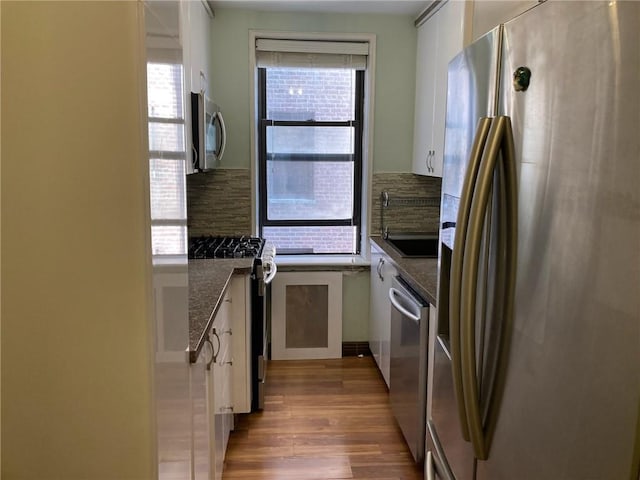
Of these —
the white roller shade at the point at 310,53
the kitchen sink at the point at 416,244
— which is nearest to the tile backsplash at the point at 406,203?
the kitchen sink at the point at 416,244

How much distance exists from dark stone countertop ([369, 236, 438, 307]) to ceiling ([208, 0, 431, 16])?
5.24 ft

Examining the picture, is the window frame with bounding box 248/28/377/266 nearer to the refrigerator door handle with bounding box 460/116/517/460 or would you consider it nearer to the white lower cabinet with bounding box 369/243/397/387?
the white lower cabinet with bounding box 369/243/397/387

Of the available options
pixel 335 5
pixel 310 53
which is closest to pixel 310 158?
pixel 310 53

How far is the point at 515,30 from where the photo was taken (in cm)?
102

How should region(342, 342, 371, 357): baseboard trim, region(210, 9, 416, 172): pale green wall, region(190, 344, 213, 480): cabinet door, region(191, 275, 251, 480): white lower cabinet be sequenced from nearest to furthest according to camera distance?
region(190, 344, 213, 480): cabinet door
region(191, 275, 251, 480): white lower cabinet
region(210, 9, 416, 172): pale green wall
region(342, 342, 371, 357): baseboard trim

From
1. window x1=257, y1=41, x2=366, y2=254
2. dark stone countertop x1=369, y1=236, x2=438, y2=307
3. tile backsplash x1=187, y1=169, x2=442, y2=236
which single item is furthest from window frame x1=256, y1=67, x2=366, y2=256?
dark stone countertop x1=369, y1=236, x2=438, y2=307

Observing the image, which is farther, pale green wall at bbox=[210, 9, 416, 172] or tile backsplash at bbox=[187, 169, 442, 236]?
tile backsplash at bbox=[187, 169, 442, 236]

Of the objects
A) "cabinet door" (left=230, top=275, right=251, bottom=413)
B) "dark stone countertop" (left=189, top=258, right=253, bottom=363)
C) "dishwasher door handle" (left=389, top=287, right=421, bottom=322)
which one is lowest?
"cabinet door" (left=230, top=275, right=251, bottom=413)

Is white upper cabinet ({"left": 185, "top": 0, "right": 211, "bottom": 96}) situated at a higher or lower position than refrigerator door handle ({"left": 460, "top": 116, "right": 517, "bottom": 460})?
higher

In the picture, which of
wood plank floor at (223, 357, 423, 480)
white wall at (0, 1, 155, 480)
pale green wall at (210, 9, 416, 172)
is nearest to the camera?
white wall at (0, 1, 155, 480)

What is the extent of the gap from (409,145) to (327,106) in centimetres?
68

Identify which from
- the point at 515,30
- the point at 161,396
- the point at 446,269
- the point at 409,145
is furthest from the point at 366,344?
the point at 515,30

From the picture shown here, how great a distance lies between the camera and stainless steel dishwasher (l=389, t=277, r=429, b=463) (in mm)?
2367

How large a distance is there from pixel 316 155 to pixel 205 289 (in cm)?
203
